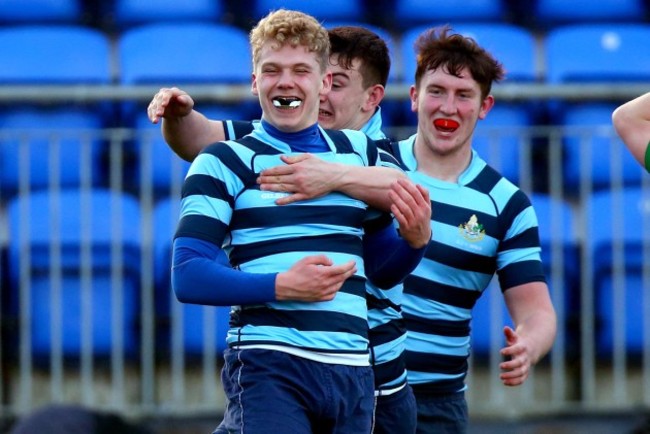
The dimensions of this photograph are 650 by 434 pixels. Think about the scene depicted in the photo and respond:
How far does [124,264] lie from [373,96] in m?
2.31

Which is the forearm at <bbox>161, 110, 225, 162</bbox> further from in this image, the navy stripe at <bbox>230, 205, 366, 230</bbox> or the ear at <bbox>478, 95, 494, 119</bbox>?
the ear at <bbox>478, 95, 494, 119</bbox>

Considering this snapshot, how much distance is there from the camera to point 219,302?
3.90 m

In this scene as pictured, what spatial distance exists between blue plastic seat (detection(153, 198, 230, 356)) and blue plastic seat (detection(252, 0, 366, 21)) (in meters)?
2.01

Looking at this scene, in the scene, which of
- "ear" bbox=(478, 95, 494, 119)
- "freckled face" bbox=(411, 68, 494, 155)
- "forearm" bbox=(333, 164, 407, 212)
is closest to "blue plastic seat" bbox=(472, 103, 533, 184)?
"ear" bbox=(478, 95, 494, 119)

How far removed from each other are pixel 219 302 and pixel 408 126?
13.5 ft

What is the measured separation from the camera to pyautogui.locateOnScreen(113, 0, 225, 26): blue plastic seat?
860 cm

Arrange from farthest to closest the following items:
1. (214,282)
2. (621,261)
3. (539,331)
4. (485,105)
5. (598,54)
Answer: (598,54) < (621,261) < (485,105) < (539,331) < (214,282)

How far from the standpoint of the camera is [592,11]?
29.5ft

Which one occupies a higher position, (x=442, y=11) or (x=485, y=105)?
(x=442, y=11)

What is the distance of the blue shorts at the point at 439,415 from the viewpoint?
4984 millimetres

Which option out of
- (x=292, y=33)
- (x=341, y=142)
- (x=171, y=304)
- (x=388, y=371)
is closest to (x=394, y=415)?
(x=388, y=371)

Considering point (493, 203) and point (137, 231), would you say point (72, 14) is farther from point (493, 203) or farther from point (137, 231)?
point (493, 203)

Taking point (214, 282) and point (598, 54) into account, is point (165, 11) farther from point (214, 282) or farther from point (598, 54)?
point (214, 282)

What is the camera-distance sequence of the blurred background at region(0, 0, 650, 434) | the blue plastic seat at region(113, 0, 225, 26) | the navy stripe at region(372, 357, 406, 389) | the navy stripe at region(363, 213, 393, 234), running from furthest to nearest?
the blue plastic seat at region(113, 0, 225, 26) → the blurred background at region(0, 0, 650, 434) → the navy stripe at region(372, 357, 406, 389) → the navy stripe at region(363, 213, 393, 234)
